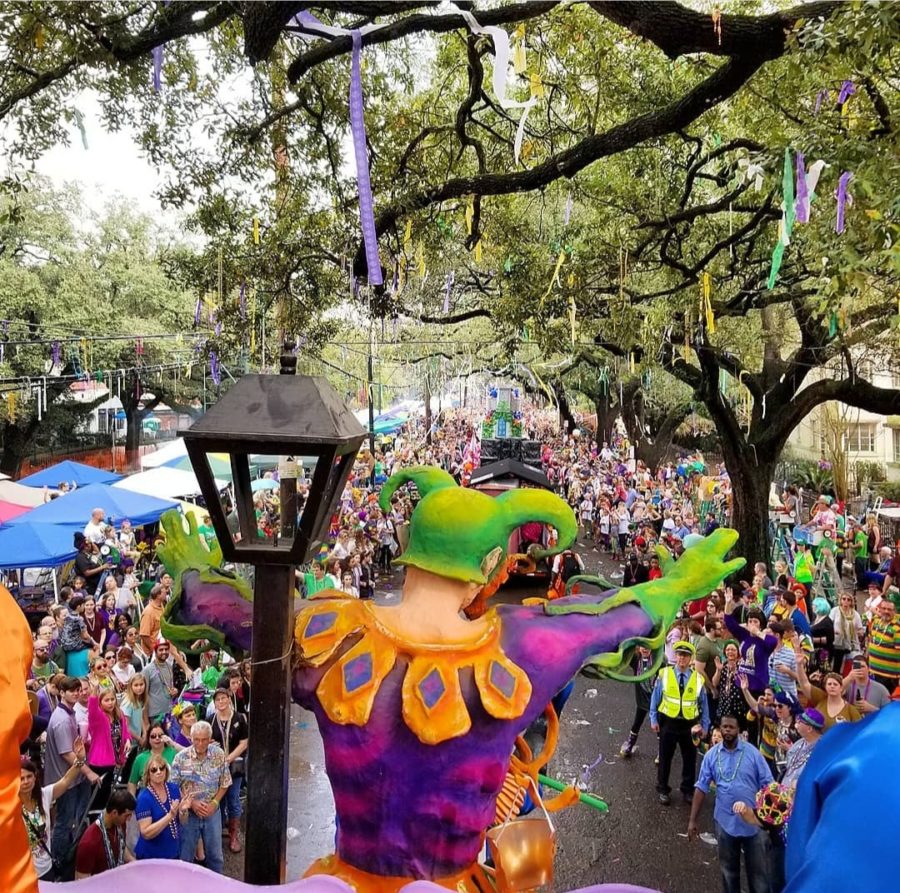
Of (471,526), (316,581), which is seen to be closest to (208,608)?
(471,526)

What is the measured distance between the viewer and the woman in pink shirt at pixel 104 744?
532 cm

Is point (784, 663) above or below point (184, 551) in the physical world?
below

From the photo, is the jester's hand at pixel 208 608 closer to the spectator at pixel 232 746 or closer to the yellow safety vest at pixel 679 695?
the spectator at pixel 232 746

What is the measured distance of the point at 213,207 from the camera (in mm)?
8047

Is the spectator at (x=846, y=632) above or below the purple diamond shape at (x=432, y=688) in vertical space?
below

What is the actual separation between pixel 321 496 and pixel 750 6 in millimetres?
8015

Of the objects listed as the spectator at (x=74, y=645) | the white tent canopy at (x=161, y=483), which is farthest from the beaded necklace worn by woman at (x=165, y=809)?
the white tent canopy at (x=161, y=483)

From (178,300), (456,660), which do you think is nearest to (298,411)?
(456,660)

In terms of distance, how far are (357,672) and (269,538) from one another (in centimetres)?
61

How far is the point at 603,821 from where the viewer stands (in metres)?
6.43

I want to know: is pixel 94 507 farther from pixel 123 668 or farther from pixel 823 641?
pixel 823 641

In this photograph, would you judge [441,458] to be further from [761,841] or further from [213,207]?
[761,841]

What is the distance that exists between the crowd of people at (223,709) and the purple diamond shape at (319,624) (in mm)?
237

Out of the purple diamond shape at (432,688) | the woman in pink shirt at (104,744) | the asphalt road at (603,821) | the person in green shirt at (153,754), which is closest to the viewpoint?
the purple diamond shape at (432,688)
